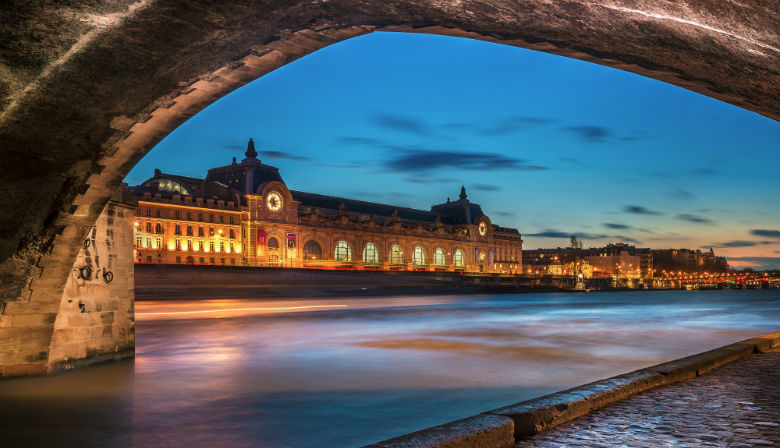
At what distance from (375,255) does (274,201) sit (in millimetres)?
25184

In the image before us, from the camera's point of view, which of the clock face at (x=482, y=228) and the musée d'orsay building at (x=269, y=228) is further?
the clock face at (x=482, y=228)

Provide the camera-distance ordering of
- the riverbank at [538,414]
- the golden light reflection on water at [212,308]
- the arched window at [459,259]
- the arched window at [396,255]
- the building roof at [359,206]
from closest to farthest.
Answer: the riverbank at [538,414]
the golden light reflection on water at [212,308]
the building roof at [359,206]
the arched window at [396,255]
the arched window at [459,259]

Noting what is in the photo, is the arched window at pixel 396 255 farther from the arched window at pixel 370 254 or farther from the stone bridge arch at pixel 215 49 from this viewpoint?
the stone bridge arch at pixel 215 49

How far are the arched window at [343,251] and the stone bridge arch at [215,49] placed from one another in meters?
96.0

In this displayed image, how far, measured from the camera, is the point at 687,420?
6.04 metres

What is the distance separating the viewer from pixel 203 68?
5.12 meters

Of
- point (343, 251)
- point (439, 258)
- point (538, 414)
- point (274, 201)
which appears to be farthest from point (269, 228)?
point (538, 414)

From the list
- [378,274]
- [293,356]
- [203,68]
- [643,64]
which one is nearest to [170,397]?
[293,356]

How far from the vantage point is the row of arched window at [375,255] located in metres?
98.1

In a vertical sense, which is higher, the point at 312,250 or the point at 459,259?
the point at 312,250

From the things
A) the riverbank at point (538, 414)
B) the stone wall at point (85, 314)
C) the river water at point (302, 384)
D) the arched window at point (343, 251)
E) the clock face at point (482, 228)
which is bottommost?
the river water at point (302, 384)

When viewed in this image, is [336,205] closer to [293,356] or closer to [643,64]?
[293,356]

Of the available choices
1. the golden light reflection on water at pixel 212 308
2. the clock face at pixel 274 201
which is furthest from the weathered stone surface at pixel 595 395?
the clock face at pixel 274 201

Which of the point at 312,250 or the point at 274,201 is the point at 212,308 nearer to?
the point at 274,201
